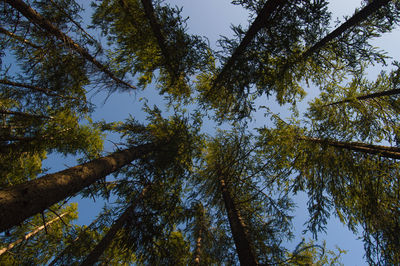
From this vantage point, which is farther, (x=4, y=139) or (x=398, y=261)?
(x=4, y=139)

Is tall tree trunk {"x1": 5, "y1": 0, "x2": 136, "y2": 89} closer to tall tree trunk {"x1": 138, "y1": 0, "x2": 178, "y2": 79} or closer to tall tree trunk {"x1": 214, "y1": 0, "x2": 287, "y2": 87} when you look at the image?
tall tree trunk {"x1": 138, "y1": 0, "x2": 178, "y2": 79}

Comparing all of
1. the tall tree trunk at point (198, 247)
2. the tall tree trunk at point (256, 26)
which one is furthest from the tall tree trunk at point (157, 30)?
the tall tree trunk at point (198, 247)

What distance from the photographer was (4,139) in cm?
530

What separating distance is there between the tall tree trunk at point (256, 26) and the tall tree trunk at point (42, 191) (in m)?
4.41

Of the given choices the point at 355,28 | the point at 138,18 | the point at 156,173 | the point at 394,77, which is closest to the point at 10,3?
the point at 138,18

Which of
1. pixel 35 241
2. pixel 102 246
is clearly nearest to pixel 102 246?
pixel 102 246

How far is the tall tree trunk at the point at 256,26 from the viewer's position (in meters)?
3.77

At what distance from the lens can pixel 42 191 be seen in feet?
7.74

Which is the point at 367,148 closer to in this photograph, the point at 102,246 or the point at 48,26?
the point at 102,246

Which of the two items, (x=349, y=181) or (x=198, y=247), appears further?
(x=198, y=247)

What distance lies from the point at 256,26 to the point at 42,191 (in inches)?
209

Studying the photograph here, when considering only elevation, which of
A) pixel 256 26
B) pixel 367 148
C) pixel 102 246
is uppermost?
pixel 256 26

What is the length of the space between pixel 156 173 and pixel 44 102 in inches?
183

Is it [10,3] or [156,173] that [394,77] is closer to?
[156,173]
